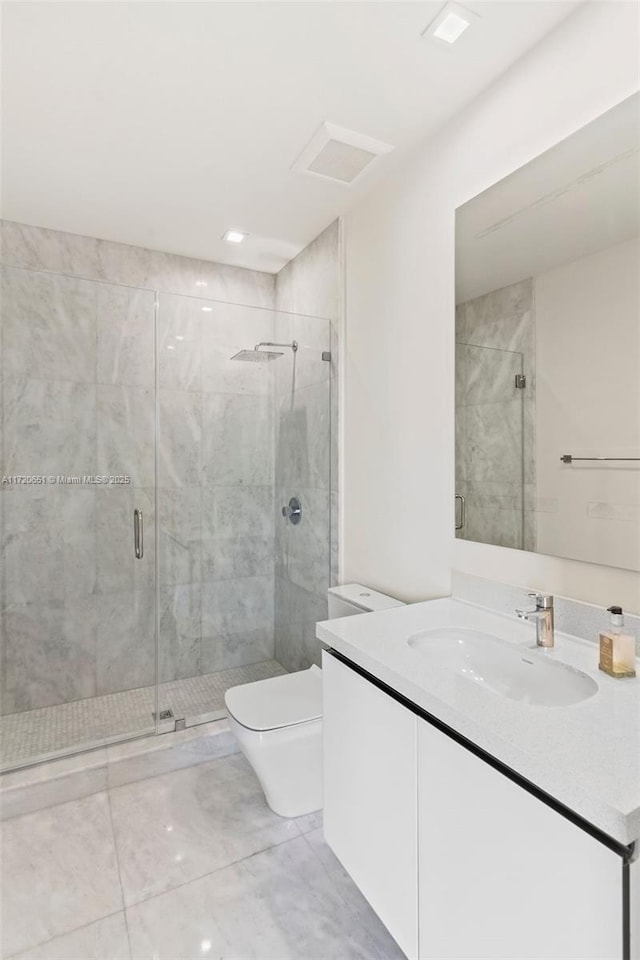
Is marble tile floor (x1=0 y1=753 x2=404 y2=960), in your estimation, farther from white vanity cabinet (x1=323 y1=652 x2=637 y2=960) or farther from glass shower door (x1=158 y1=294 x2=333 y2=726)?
glass shower door (x1=158 y1=294 x2=333 y2=726)

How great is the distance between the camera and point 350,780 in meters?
1.32

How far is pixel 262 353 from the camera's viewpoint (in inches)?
104

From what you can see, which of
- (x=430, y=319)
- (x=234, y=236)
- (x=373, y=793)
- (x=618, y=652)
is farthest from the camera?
(x=234, y=236)

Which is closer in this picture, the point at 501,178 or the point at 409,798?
the point at 409,798

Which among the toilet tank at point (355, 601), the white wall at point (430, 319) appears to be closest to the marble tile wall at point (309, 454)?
the white wall at point (430, 319)

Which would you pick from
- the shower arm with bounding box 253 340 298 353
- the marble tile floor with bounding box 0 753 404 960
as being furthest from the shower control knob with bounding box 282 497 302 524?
the marble tile floor with bounding box 0 753 404 960

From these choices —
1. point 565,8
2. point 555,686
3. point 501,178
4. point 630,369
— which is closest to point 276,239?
point 501,178

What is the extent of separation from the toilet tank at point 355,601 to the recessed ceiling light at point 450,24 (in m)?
1.78

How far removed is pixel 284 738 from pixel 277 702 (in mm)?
175

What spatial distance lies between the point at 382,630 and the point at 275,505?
1.42 metres

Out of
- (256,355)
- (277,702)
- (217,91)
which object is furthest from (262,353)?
(277,702)

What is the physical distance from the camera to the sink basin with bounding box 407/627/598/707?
116cm

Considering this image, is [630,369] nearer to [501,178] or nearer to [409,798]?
[501,178]

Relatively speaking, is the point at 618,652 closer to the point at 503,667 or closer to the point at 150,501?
the point at 503,667
